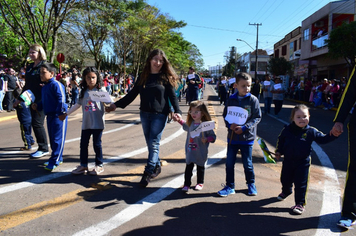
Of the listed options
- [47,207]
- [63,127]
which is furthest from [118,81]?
[47,207]

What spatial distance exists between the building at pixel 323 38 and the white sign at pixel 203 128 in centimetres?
2353

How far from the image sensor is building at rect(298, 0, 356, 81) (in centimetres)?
2747

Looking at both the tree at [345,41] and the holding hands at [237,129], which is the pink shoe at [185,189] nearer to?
the holding hands at [237,129]

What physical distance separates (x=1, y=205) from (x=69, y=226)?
1169 mm

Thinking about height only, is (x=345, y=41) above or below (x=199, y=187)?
above

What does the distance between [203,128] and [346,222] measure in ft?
6.51

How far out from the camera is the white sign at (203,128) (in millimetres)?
4109

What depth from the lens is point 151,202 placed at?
12.9ft

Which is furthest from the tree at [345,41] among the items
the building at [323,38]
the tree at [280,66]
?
the tree at [280,66]

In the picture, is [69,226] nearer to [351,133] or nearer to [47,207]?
[47,207]

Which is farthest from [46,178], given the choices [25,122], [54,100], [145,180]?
[25,122]

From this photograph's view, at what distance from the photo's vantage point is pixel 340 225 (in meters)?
3.26

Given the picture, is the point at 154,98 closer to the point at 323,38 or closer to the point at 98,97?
the point at 98,97

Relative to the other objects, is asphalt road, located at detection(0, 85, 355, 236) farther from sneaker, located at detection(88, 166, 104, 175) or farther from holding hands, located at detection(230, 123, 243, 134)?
holding hands, located at detection(230, 123, 243, 134)
